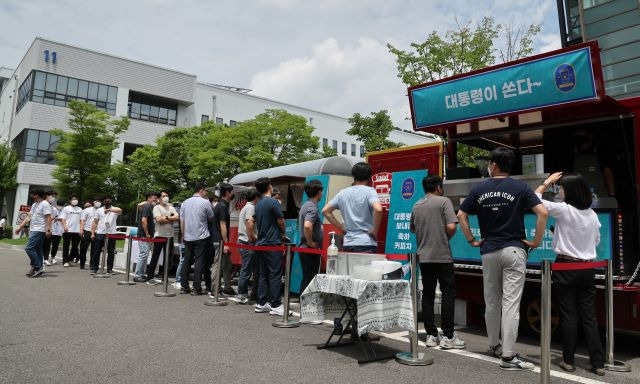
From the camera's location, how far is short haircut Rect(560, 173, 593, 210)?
4387mm

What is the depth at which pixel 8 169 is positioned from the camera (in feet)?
119

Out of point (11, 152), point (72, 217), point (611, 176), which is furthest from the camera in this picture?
point (11, 152)

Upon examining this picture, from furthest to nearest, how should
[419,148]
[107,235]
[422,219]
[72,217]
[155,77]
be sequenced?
[155,77]
[72,217]
[107,235]
[419,148]
[422,219]

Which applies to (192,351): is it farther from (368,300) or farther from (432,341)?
(432,341)

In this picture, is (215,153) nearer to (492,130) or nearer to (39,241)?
(39,241)

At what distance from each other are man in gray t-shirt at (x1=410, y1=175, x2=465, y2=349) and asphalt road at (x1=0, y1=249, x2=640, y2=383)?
0.30 meters

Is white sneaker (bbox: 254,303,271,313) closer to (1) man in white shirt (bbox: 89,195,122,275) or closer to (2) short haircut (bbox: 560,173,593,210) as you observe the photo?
(2) short haircut (bbox: 560,173,593,210)

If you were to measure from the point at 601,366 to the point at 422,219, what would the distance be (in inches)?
84.5

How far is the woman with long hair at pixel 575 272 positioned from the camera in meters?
4.25

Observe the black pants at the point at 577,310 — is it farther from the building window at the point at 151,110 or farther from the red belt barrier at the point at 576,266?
the building window at the point at 151,110

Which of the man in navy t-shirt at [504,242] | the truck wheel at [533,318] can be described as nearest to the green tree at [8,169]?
the truck wheel at [533,318]

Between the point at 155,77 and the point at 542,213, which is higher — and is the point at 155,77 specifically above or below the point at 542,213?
above

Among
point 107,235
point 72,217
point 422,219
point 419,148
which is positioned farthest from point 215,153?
point 422,219

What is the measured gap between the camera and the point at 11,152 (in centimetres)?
3750
